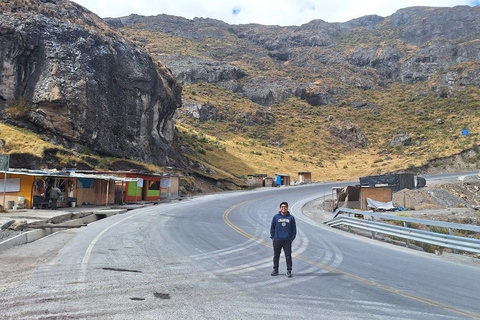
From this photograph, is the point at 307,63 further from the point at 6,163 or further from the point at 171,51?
the point at 6,163

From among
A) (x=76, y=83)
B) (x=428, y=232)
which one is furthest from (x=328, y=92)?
(x=428, y=232)

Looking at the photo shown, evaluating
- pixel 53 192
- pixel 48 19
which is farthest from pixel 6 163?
pixel 48 19

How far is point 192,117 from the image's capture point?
95.1m

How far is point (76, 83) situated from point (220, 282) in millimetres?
40222

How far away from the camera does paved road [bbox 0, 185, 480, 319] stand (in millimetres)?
5921

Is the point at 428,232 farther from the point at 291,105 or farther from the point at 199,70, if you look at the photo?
the point at 199,70

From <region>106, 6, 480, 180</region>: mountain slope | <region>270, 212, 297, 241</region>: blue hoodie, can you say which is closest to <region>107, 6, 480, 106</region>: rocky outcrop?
<region>106, 6, 480, 180</region>: mountain slope

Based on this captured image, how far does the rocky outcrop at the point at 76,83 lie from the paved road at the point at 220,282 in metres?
31.8

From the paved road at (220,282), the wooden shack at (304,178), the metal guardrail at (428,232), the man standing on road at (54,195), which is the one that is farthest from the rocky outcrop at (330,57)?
the paved road at (220,282)

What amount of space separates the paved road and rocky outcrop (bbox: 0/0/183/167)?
31.8 m

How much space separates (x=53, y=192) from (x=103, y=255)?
1682 centimetres

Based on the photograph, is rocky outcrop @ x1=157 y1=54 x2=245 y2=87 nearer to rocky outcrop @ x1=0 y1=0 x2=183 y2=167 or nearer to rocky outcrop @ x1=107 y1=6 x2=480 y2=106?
rocky outcrop @ x1=107 y1=6 x2=480 y2=106

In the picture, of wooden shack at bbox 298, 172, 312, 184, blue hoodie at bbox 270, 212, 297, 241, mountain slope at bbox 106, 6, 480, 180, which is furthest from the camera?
mountain slope at bbox 106, 6, 480, 180

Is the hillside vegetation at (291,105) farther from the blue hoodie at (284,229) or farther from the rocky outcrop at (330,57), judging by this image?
the blue hoodie at (284,229)
